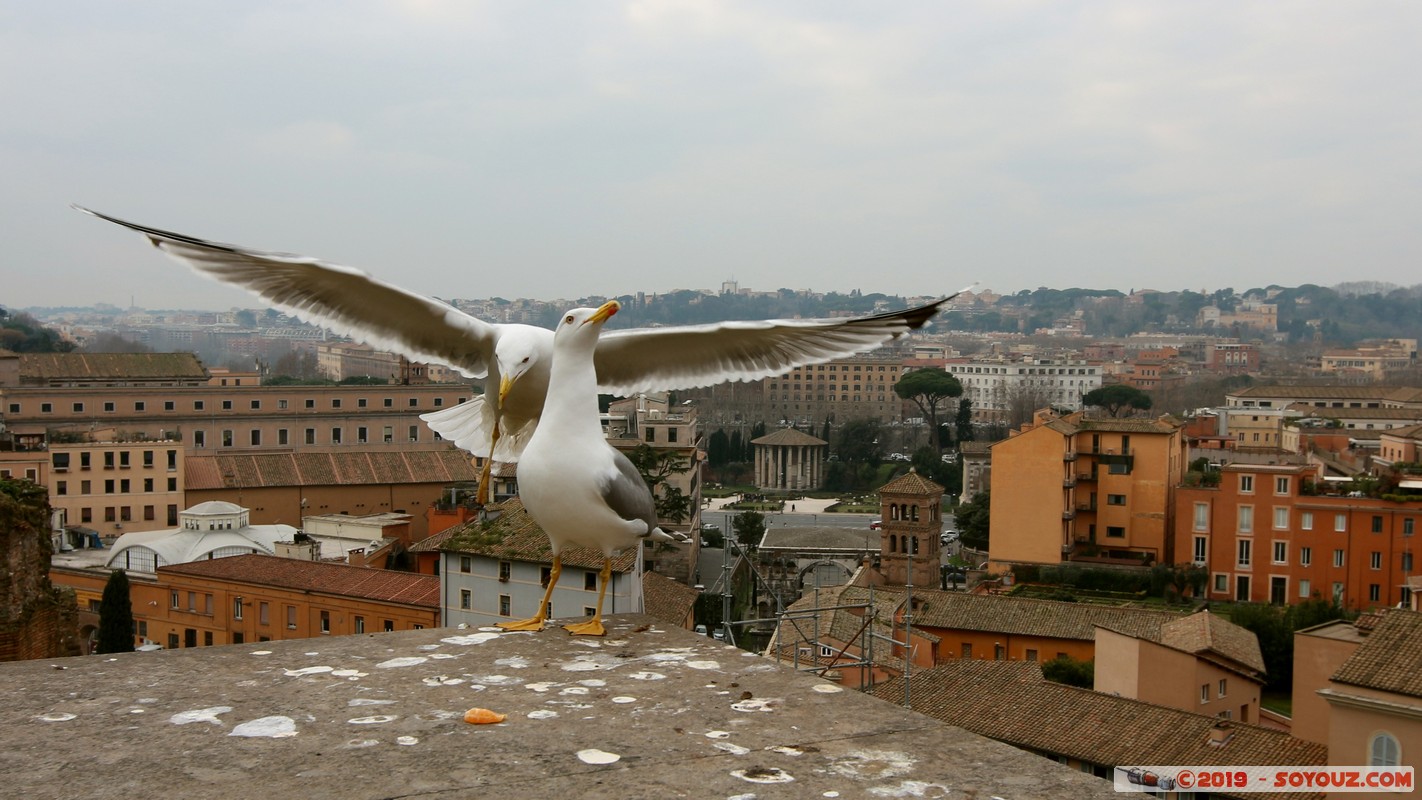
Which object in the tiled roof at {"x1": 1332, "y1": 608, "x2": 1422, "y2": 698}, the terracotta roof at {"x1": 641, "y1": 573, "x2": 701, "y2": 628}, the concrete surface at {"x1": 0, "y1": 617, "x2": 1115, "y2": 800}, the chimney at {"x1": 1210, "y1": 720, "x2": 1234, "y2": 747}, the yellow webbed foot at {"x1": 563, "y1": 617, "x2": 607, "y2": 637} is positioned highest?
the concrete surface at {"x1": 0, "y1": 617, "x2": 1115, "y2": 800}

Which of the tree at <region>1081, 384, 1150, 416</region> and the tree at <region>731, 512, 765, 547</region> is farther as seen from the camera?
the tree at <region>1081, 384, 1150, 416</region>

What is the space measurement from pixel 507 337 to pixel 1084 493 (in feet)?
80.1

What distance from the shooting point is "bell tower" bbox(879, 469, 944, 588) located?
949 inches

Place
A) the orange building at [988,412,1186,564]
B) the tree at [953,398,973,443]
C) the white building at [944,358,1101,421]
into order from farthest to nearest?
the white building at [944,358,1101,421] < the tree at [953,398,973,443] < the orange building at [988,412,1186,564]

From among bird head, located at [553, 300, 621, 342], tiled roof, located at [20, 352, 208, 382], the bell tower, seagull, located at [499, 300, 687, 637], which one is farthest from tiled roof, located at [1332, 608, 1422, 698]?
tiled roof, located at [20, 352, 208, 382]

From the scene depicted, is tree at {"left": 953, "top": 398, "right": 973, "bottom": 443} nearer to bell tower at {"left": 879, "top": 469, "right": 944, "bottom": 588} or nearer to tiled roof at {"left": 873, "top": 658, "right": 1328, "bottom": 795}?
bell tower at {"left": 879, "top": 469, "right": 944, "bottom": 588}

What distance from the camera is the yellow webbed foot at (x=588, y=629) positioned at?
3.17 metres

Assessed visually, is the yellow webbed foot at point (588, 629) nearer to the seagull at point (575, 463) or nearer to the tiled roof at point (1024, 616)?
the seagull at point (575, 463)

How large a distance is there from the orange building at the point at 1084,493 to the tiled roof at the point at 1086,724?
1245 cm

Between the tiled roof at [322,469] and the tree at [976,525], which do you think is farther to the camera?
the tree at [976,525]

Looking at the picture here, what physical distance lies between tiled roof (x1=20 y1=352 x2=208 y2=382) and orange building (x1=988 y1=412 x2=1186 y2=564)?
2525cm

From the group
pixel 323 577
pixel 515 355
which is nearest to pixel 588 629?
pixel 515 355

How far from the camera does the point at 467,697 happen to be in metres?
2.44

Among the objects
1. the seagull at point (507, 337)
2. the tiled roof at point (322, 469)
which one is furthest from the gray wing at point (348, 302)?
the tiled roof at point (322, 469)
